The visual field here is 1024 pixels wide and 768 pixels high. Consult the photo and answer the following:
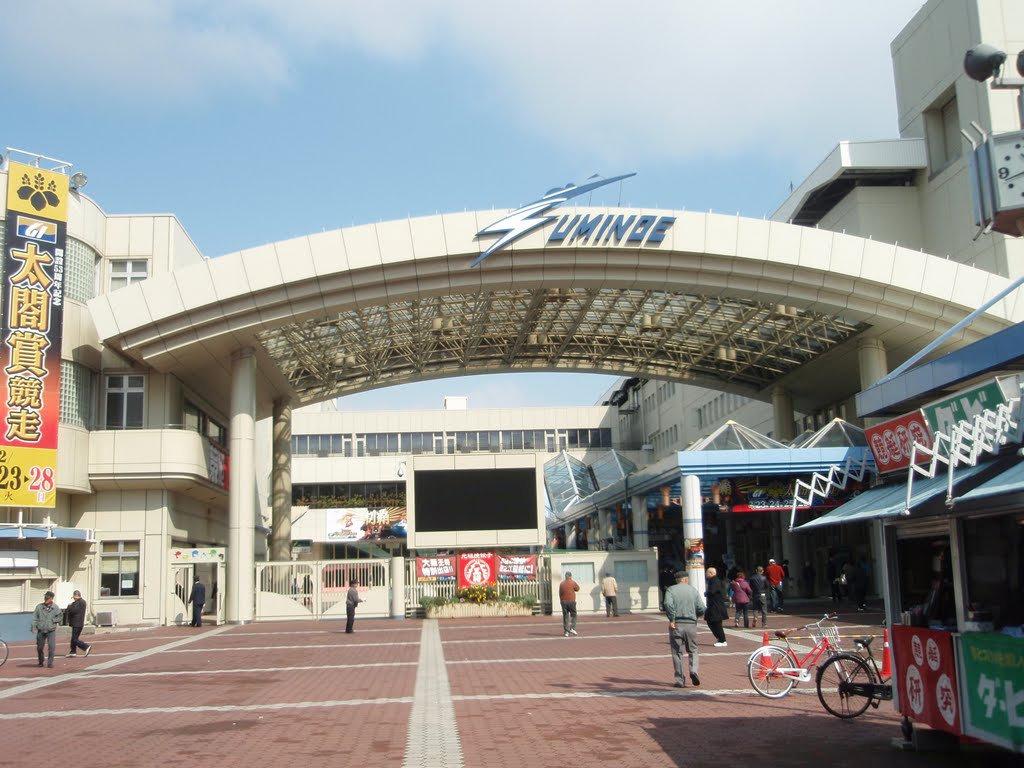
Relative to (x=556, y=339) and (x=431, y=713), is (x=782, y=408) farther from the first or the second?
(x=431, y=713)

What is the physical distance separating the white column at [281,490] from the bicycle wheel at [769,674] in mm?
35873

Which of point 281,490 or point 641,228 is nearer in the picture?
point 641,228

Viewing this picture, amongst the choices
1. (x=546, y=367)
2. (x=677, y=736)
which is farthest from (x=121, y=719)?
(x=546, y=367)

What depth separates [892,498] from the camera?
1052cm

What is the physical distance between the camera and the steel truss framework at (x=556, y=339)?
4000 centimetres

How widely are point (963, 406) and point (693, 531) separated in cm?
2183


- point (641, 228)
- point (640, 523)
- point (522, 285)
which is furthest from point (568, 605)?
point (641, 228)

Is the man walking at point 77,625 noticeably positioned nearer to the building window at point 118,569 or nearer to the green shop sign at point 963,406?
the building window at point 118,569

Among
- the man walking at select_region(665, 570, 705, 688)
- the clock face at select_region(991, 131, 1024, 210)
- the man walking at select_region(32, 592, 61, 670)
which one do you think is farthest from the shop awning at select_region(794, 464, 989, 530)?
the man walking at select_region(32, 592, 61, 670)

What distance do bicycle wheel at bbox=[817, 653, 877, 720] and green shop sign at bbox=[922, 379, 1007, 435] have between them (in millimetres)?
3480

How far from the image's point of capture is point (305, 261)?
3334 centimetres

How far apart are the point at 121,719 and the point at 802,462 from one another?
2326 cm

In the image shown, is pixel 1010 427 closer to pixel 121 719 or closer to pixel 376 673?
pixel 121 719

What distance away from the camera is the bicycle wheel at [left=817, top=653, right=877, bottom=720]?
11891mm
